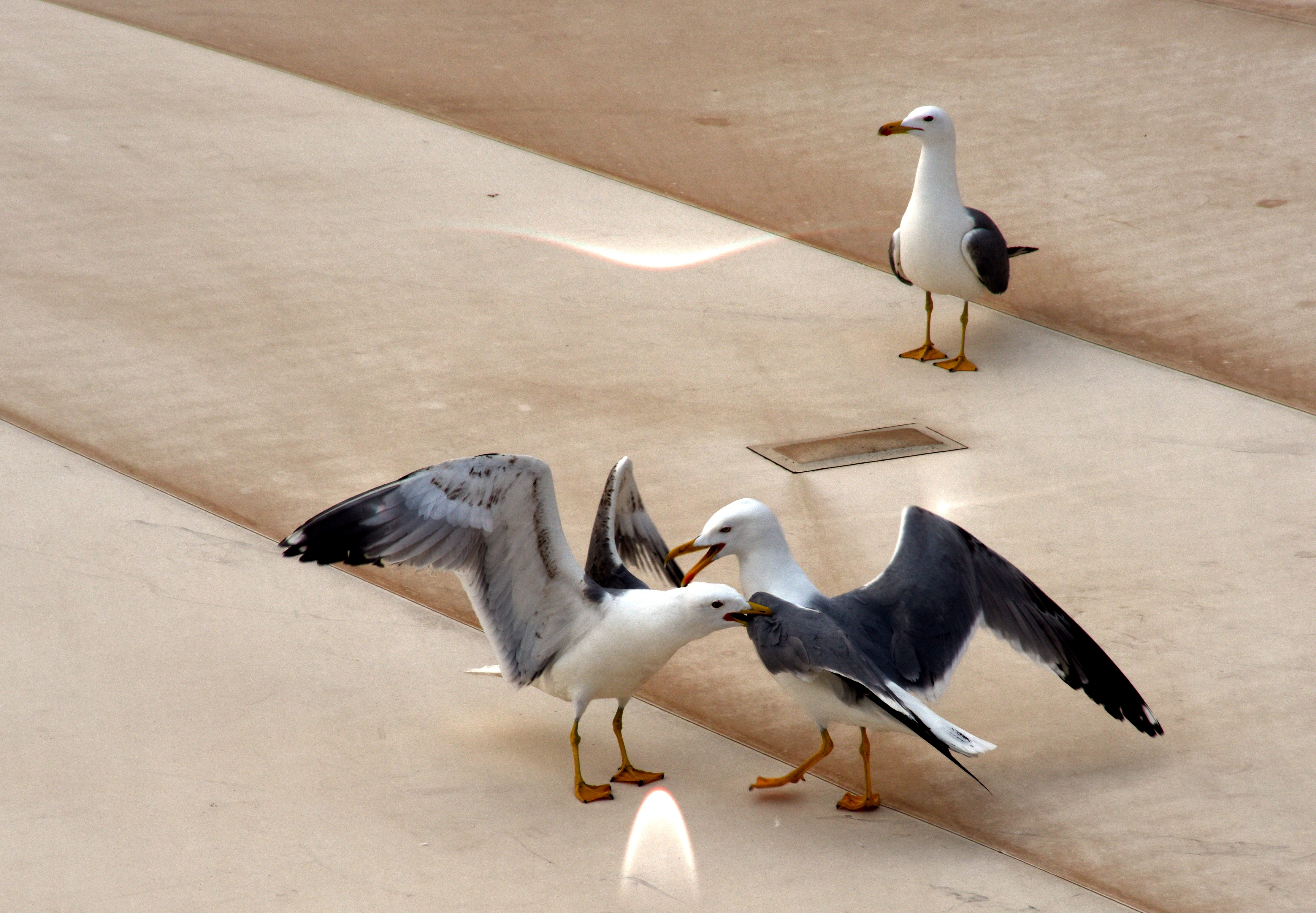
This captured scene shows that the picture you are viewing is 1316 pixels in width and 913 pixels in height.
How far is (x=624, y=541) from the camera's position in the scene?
5.39 metres

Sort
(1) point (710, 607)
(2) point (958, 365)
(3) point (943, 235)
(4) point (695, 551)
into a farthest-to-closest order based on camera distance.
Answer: (2) point (958, 365)
(3) point (943, 235)
(4) point (695, 551)
(1) point (710, 607)

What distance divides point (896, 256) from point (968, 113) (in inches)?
137

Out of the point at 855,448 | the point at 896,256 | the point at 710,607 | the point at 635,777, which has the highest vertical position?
the point at 896,256

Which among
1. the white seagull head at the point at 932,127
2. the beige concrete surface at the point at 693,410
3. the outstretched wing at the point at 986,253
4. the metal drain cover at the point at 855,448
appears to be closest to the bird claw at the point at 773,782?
the beige concrete surface at the point at 693,410

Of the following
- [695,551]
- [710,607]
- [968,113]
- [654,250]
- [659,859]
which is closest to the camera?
[659,859]

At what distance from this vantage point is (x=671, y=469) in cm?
647

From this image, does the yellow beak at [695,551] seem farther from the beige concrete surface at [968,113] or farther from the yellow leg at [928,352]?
the beige concrete surface at [968,113]

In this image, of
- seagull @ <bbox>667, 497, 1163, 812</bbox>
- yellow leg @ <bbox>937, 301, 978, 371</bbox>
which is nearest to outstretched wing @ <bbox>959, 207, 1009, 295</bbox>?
yellow leg @ <bbox>937, 301, 978, 371</bbox>

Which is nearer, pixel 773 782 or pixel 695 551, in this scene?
pixel 773 782

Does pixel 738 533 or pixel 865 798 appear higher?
pixel 738 533

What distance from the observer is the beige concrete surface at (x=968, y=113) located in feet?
27.7

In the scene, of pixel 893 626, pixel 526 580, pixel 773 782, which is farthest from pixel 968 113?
pixel 773 782

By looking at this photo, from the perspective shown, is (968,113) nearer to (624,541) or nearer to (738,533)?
(624,541)

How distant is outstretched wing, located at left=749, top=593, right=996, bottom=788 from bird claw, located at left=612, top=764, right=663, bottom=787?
46 cm
